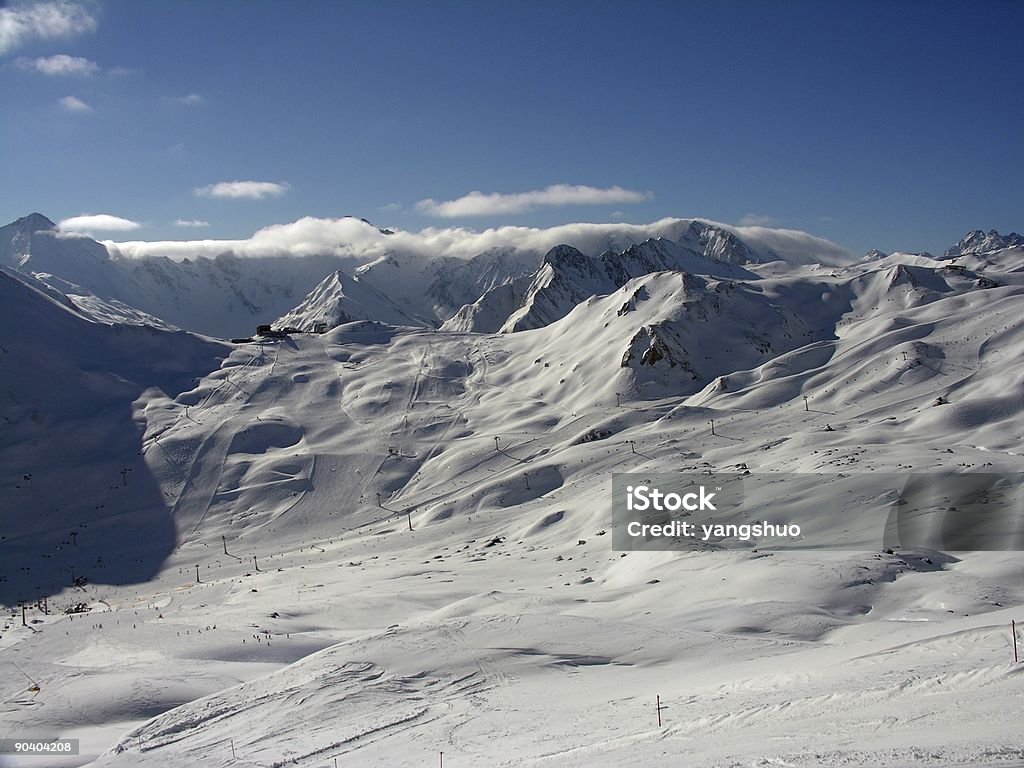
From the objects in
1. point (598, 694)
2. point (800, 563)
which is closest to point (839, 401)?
point (800, 563)

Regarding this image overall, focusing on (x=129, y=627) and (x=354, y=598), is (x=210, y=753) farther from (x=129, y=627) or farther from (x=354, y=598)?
(x=354, y=598)

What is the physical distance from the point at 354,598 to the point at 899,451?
107ft
